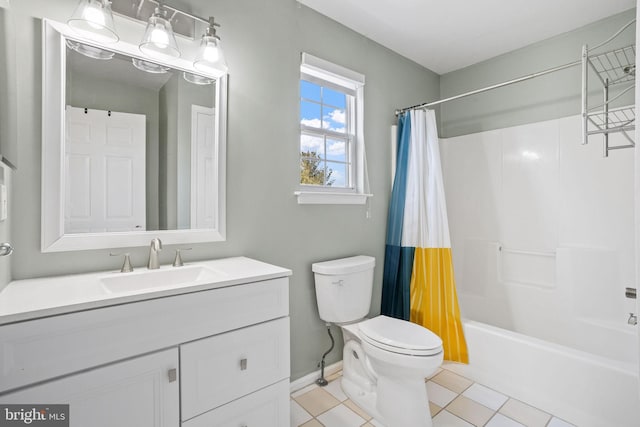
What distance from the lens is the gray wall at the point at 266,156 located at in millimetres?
1198

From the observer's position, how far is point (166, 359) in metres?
1.05

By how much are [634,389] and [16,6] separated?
3.10 m

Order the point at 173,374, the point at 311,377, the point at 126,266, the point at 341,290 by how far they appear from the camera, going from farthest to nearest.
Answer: the point at 311,377 < the point at 341,290 < the point at 126,266 < the point at 173,374

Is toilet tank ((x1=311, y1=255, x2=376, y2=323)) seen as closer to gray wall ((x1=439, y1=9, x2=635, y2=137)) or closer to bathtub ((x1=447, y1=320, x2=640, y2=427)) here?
bathtub ((x1=447, y1=320, x2=640, y2=427))

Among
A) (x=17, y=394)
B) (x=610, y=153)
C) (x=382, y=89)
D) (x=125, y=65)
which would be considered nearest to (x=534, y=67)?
(x=610, y=153)

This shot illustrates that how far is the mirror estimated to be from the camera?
4.06 ft

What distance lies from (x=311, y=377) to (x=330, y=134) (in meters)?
1.65

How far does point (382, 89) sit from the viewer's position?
2477 mm

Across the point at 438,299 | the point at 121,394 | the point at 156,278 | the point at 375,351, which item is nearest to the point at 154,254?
the point at 156,278

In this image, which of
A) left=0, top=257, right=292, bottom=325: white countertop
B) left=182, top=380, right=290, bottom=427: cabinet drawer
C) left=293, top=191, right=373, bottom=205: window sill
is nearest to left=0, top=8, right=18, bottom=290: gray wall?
left=0, top=257, right=292, bottom=325: white countertop

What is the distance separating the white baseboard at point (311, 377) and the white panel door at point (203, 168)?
1128mm

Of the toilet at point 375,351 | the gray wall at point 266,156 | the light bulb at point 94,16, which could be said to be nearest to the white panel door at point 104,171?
the gray wall at point 266,156

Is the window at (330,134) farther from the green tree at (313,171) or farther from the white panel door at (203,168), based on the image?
the white panel door at (203,168)

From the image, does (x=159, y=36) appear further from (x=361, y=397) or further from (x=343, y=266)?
(x=361, y=397)
